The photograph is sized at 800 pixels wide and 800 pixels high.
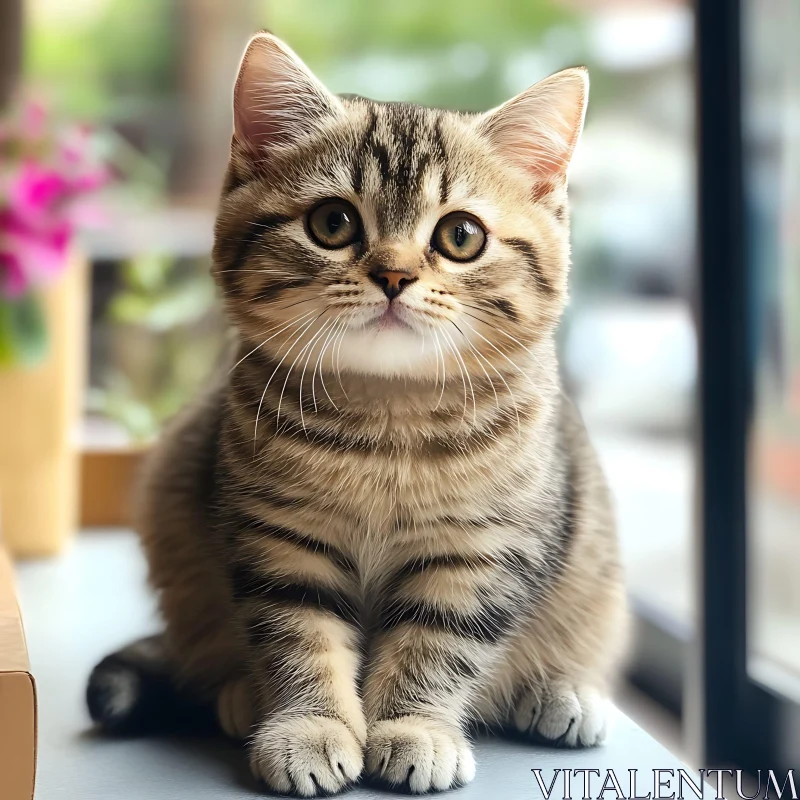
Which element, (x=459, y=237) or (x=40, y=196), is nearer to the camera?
(x=459, y=237)

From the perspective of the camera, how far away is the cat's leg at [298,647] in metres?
0.75

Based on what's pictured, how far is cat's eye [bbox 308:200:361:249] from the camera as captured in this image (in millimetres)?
765

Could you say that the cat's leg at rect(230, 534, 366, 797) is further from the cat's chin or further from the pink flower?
the pink flower

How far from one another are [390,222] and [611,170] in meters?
1.25

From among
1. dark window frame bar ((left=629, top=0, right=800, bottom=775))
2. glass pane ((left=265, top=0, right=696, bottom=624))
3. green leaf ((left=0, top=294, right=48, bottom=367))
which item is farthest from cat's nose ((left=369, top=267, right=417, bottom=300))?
glass pane ((left=265, top=0, right=696, bottom=624))

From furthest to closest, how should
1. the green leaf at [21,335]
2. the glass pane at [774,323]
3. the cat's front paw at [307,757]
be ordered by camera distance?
the green leaf at [21,335], the glass pane at [774,323], the cat's front paw at [307,757]

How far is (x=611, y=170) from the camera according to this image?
1.89 metres

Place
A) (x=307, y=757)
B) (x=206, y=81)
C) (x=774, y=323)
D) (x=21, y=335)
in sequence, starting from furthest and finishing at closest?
(x=206, y=81)
(x=21, y=335)
(x=774, y=323)
(x=307, y=757)

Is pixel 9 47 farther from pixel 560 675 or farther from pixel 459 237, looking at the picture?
pixel 560 675

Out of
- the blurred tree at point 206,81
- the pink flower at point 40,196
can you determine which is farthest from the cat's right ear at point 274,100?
the blurred tree at point 206,81

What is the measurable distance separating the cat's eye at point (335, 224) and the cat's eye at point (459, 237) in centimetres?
6

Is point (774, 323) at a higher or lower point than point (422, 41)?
lower

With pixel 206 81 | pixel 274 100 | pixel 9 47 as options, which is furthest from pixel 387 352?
pixel 9 47

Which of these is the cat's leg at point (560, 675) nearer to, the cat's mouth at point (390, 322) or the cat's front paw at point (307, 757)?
the cat's front paw at point (307, 757)
